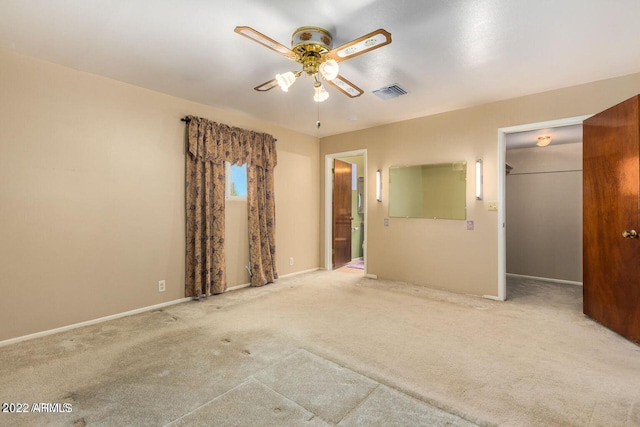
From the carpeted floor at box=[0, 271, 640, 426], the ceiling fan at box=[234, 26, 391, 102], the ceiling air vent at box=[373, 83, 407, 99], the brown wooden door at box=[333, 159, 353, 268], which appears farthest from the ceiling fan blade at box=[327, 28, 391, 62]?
the brown wooden door at box=[333, 159, 353, 268]

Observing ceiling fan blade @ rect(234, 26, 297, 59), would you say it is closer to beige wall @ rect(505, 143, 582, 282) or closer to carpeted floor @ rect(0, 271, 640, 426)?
carpeted floor @ rect(0, 271, 640, 426)

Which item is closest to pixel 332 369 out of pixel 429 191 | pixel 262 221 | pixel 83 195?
pixel 262 221

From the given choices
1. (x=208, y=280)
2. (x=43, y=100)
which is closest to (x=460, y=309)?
(x=208, y=280)

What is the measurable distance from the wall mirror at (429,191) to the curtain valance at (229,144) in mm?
2089

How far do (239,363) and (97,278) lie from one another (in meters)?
2.01

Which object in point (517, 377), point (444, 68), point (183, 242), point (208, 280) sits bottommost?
point (517, 377)

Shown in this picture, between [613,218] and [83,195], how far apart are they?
537 centimetres

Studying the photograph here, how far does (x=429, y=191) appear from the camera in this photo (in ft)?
14.9

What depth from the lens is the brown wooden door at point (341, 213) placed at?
19.4ft

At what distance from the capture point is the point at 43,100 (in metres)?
2.83

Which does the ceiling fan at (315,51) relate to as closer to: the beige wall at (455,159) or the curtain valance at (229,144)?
the curtain valance at (229,144)

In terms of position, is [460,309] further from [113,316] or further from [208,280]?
[113,316]

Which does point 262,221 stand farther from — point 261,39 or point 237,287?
point 261,39

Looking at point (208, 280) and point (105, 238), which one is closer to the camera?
point (105, 238)
